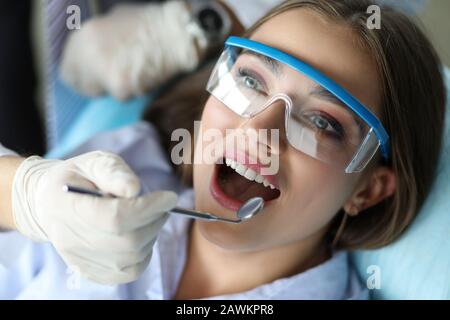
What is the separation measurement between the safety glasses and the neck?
0.91 ft

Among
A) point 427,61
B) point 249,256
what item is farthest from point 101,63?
point 427,61

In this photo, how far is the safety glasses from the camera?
0.98 metres

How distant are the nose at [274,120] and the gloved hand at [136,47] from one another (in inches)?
24.5

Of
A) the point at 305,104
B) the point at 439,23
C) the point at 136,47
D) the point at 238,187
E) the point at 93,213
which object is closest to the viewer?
the point at 93,213

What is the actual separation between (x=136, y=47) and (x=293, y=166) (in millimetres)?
751

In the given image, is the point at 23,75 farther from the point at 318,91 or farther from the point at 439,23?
the point at 439,23

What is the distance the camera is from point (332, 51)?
1.00 meters

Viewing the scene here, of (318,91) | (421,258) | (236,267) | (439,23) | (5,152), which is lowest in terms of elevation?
(236,267)

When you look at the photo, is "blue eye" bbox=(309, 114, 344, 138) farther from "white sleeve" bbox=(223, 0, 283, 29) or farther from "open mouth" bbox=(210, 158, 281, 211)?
"white sleeve" bbox=(223, 0, 283, 29)

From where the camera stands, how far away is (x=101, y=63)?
1.56 m

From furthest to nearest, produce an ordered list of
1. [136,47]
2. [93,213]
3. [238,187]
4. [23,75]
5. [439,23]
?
[23,75] < [136,47] < [439,23] < [238,187] < [93,213]

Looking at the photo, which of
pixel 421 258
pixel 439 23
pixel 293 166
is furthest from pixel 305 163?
pixel 439 23

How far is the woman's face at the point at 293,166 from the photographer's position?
3.28 feet

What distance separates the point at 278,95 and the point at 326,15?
0.20 metres
